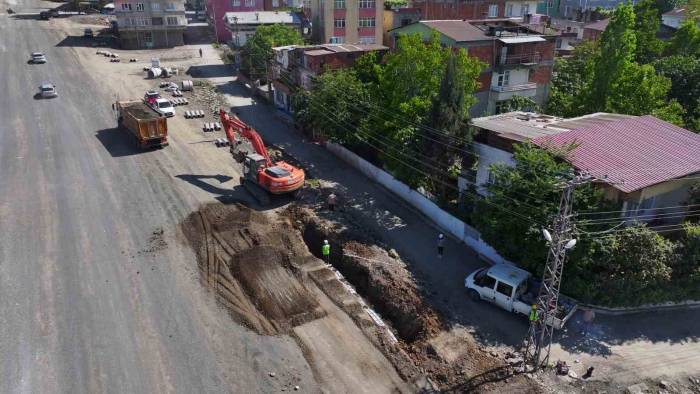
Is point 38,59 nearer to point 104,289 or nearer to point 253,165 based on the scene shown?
point 253,165

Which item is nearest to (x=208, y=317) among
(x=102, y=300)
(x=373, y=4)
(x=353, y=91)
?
(x=102, y=300)

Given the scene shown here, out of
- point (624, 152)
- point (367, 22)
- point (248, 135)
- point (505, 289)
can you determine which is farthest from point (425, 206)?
point (367, 22)

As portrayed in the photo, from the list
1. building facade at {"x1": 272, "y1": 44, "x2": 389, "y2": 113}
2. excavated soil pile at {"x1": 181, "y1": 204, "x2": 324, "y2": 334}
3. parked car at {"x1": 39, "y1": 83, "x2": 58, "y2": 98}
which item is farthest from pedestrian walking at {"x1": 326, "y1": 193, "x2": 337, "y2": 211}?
parked car at {"x1": 39, "y1": 83, "x2": 58, "y2": 98}

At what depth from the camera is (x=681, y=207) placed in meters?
28.9

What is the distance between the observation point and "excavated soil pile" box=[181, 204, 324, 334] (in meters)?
25.3

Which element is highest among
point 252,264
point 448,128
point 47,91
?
point 448,128

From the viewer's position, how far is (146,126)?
145 ft

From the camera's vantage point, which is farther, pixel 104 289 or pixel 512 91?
pixel 512 91

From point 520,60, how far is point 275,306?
3399 centimetres

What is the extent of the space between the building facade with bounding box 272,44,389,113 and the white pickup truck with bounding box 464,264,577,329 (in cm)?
2813

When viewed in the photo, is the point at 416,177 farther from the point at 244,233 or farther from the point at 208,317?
the point at 208,317

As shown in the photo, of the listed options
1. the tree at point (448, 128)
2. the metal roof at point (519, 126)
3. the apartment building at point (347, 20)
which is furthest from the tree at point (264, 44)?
the metal roof at point (519, 126)

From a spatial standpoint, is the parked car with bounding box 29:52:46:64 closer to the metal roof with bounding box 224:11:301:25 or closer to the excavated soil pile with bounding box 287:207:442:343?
the metal roof with bounding box 224:11:301:25

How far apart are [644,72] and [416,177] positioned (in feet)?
66.5
